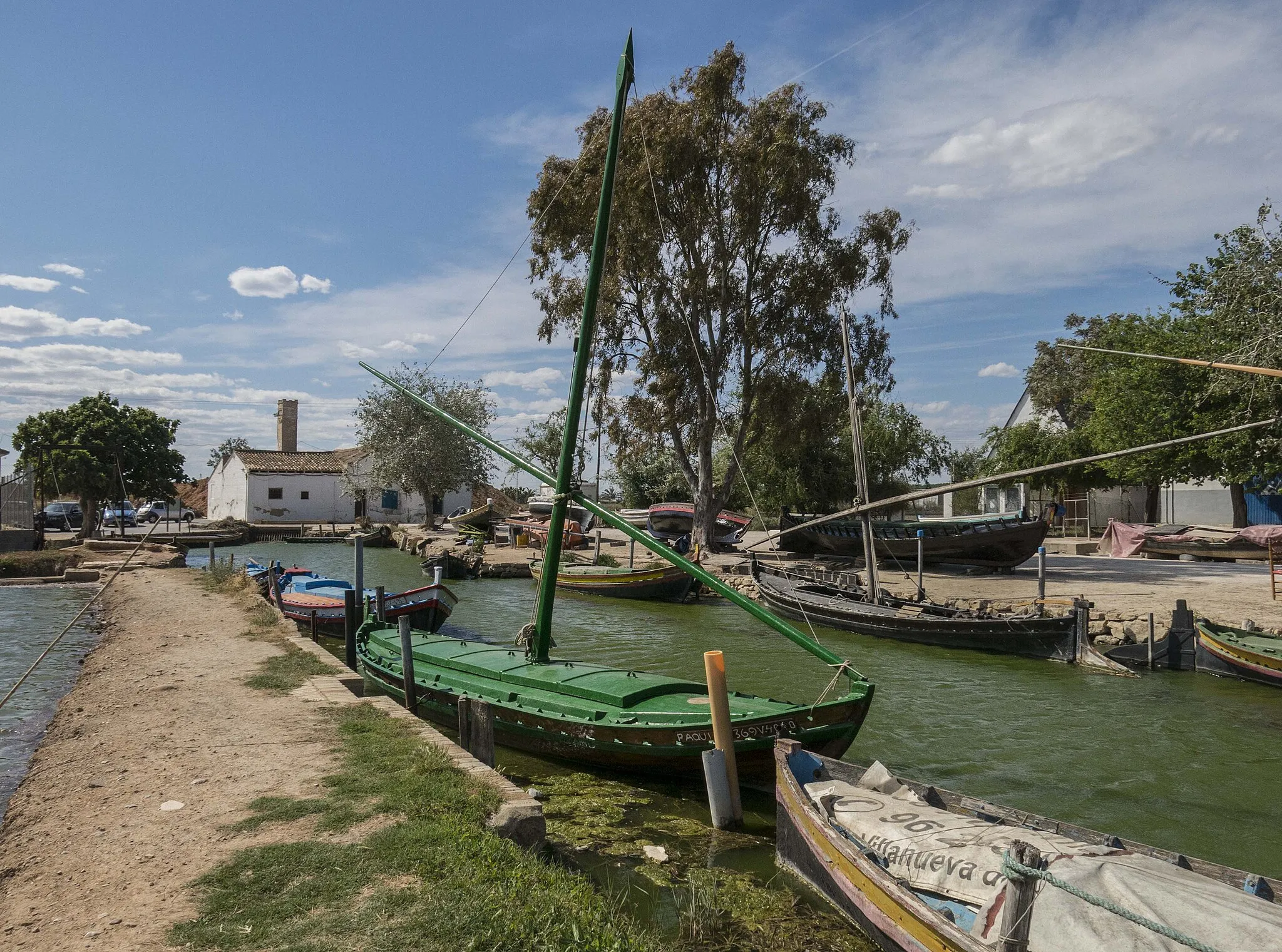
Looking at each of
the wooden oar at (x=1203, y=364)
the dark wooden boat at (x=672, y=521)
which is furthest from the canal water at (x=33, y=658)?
the dark wooden boat at (x=672, y=521)

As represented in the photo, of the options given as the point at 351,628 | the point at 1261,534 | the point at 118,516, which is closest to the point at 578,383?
the point at 351,628

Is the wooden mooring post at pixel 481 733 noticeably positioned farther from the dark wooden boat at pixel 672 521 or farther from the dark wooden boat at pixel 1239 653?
the dark wooden boat at pixel 672 521

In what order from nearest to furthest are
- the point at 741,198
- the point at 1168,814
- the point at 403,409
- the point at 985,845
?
1. the point at 985,845
2. the point at 1168,814
3. the point at 741,198
4. the point at 403,409

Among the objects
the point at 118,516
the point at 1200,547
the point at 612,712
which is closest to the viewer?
the point at 612,712

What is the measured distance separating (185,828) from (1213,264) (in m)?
34.3

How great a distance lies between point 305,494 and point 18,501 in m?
28.6

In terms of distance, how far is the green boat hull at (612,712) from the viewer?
8977mm

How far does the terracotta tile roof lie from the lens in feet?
197

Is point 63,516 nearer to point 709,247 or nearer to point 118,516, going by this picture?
point 118,516

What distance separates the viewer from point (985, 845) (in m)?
6.00

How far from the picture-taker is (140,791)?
24.8 feet

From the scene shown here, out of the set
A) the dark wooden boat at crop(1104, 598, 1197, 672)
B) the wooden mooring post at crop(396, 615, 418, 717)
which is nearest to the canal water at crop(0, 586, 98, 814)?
the wooden mooring post at crop(396, 615, 418, 717)

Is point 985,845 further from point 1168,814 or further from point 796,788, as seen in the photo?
point 1168,814

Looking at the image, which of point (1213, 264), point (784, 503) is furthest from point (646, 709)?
point (784, 503)
